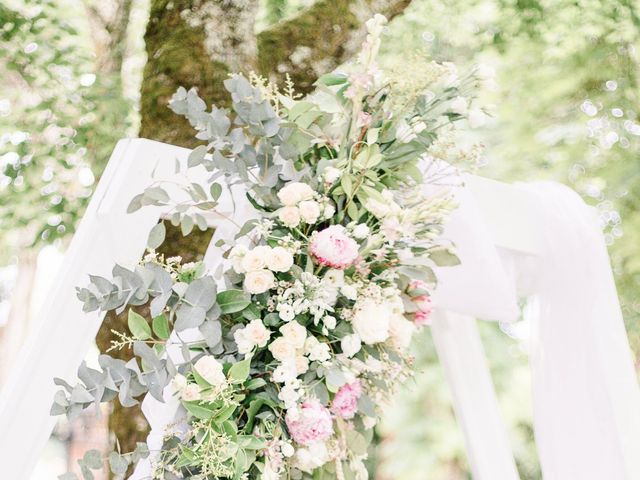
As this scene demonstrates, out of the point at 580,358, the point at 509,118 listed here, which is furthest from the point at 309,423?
the point at 509,118

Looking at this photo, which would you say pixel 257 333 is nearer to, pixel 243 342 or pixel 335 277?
pixel 243 342

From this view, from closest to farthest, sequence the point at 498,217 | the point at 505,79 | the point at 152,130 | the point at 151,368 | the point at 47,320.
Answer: the point at 151,368 → the point at 47,320 → the point at 498,217 → the point at 152,130 → the point at 505,79

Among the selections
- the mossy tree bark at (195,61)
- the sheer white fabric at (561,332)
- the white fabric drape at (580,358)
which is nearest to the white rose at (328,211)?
the sheer white fabric at (561,332)

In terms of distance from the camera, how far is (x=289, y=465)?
1017 mm

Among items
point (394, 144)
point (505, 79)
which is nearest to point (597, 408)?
point (394, 144)

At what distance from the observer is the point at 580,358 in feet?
4.71

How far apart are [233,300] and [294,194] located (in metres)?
0.16

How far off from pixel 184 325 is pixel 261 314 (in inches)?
4.5

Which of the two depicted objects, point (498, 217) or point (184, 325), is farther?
point (498, 217)

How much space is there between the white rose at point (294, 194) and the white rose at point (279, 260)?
0.07 m

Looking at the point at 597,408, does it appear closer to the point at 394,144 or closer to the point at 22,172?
the point at 394,144

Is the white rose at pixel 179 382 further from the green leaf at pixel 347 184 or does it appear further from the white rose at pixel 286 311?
the green leaf at pixel 347 184

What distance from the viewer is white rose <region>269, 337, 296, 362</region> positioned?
3.28ft

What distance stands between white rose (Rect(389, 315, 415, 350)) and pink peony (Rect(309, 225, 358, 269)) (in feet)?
0.39
